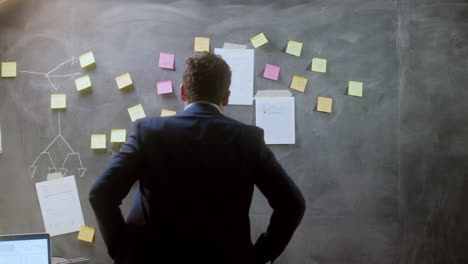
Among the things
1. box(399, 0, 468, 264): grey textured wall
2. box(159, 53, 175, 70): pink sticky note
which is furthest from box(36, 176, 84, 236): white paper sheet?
box(399, 0, 468, 264): grey textured wall

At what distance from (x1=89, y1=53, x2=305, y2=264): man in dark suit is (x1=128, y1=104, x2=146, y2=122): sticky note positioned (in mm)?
750

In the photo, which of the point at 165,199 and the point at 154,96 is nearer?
the point at 165,199

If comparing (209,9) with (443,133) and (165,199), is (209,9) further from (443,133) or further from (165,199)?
(443,133)

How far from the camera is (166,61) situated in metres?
1.80

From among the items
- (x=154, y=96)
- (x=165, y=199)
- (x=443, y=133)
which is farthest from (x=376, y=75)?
(x=165, y=199)

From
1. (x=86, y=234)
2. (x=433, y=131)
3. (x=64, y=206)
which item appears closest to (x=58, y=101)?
(x=64, y=206)

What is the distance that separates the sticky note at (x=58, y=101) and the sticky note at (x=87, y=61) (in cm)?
18

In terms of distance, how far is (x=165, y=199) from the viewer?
1013 mm

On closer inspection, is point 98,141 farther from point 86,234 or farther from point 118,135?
point 86,234

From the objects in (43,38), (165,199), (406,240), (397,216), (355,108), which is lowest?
(406,240)

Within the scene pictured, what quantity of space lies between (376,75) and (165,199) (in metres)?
1.33

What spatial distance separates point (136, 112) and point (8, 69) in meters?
0.70

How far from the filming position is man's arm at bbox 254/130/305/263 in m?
1.10

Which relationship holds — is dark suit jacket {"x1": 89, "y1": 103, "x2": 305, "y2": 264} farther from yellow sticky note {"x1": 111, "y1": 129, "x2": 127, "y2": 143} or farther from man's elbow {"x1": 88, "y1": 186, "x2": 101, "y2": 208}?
yellow sticky note {"x1": 111, "y1": 129, "x2": 127, "y2": 143}
